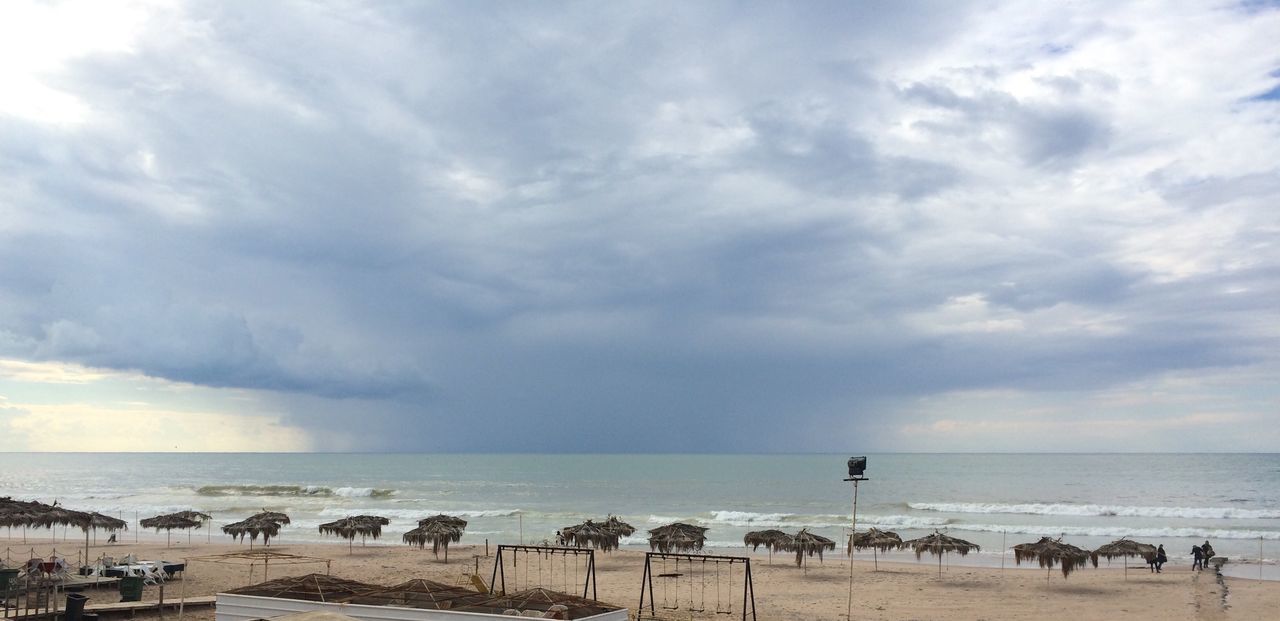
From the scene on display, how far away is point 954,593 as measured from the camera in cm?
2252

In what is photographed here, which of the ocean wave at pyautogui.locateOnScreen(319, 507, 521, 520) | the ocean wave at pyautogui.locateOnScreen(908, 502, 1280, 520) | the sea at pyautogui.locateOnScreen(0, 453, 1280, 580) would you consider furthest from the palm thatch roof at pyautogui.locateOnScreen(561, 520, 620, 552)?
the ocean wave at pyautogui.locateOnScreen(908, 502, 1280, 520)

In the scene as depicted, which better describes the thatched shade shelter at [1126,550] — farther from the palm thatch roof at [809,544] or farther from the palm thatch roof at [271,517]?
the palm thatch roof at [271,517]

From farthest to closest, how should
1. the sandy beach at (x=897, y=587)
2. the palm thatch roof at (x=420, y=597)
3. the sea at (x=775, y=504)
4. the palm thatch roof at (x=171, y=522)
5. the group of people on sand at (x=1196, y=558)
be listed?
the sea at (x=775, y=504)
the palm thatch roof at (x=171, y=522)
the group of people on sand at (x=1196, y=558)
the sandy beach at (x=897, y=587)
the palm thatch roof at (x=420, y=597)

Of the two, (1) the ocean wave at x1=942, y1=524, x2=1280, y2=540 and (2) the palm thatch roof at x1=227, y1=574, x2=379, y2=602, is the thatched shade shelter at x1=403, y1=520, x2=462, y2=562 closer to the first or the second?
(2) the palm thatch roof at x1=227, y1=574, x2=379, y2=602

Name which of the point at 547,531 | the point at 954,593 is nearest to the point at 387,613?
the point at 954,593

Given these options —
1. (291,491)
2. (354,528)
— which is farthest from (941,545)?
(291,491)

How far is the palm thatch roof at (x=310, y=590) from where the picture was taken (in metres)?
13.1

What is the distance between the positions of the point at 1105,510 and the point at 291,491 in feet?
224

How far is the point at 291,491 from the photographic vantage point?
80.4 m

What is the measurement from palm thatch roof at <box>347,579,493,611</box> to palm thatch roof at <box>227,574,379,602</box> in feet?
1.13

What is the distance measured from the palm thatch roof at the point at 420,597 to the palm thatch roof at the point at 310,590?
0.34m

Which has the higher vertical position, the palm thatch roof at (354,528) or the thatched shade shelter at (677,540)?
the thatched shade shelter at (677,540)

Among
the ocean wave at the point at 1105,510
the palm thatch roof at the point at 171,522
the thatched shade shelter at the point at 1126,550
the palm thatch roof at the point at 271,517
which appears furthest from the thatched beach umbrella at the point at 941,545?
the ocean wave at the point at 1105,510

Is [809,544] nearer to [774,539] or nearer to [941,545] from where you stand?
[774,539]
